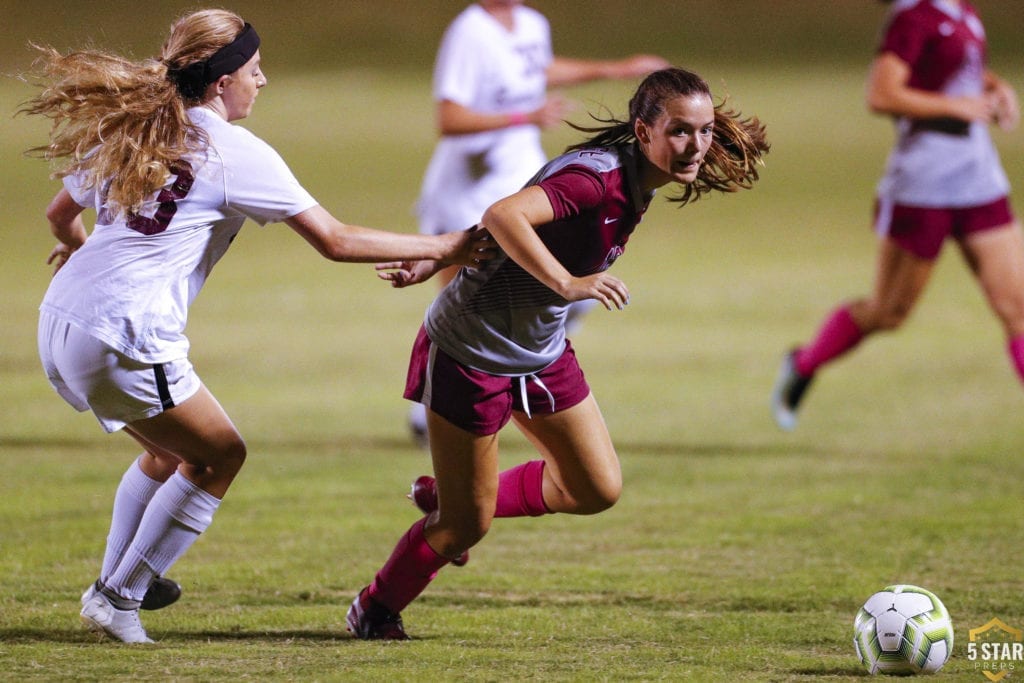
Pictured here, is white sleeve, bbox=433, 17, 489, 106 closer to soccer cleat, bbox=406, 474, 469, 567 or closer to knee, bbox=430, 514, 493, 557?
soccer cleat, bbox=406, 474, 469, 567

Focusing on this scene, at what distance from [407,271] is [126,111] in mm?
855

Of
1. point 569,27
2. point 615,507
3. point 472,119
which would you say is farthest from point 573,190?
point 569,27

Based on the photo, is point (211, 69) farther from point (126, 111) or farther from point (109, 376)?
point (109, 376)

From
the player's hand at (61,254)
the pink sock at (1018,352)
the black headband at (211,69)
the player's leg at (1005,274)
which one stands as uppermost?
the black headband at (211,69)

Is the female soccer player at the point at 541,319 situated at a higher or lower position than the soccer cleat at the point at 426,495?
higher

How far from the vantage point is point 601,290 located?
3672 mm

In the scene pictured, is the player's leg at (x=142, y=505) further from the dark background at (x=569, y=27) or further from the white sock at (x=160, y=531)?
the dark background at (x=569, y=27)

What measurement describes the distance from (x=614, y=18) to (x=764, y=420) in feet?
82.3

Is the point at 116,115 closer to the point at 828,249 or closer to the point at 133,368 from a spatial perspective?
the point at 133,368

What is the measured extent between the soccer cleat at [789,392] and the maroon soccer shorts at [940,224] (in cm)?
98

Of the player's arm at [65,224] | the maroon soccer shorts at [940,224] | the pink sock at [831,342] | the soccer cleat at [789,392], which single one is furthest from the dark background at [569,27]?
the player's arm at [65,224]

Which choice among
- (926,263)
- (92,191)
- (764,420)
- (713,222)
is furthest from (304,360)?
(713,222)

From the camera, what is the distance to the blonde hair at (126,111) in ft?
12.6

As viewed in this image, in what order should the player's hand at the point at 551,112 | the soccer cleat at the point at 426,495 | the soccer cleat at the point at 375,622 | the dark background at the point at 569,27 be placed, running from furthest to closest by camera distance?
the dark background at the point at 569,27 → the player's hand at the point at 551,112 → the soccer cleat at the point at 426,495 → the soccer cleat at the point at 375,622
